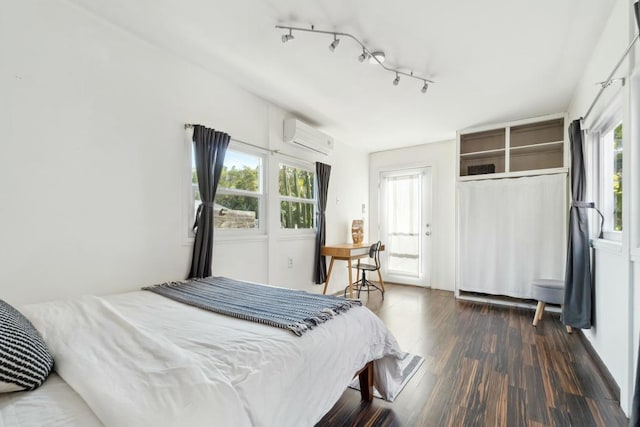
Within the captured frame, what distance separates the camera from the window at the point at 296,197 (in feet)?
11.7

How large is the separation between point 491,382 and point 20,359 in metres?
2.46

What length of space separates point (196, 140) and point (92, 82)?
0.75 meters

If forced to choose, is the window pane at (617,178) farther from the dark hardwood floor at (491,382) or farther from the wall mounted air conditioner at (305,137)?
the wall mounted air conditioner at (305,137)

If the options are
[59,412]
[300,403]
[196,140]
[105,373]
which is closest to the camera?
[59,412]

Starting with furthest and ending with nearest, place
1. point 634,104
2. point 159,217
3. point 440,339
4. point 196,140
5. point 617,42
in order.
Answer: point 440,339, point 196,140, point 159,217, point 617,42, point 634,104

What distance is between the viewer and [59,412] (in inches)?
30.1

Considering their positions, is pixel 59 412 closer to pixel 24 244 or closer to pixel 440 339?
pixel 24 244

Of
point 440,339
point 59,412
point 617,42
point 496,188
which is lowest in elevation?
point 440,339

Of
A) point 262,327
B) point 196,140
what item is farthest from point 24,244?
point 262,327

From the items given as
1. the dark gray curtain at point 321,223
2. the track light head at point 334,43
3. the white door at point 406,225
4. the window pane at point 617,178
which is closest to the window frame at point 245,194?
the dark gray curtain at point 321,223

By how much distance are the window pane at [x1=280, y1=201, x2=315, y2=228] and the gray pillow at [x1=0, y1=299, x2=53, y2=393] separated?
2622 millimetres

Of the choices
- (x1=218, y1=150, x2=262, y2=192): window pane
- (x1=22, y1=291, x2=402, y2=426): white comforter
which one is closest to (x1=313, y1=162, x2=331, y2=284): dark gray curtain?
(x1=218, y1=150, x2=262, y2=192): window pane

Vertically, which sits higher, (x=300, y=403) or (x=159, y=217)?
(x=159, y=217)

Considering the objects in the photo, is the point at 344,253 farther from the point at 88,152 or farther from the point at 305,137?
the point at 88,152
